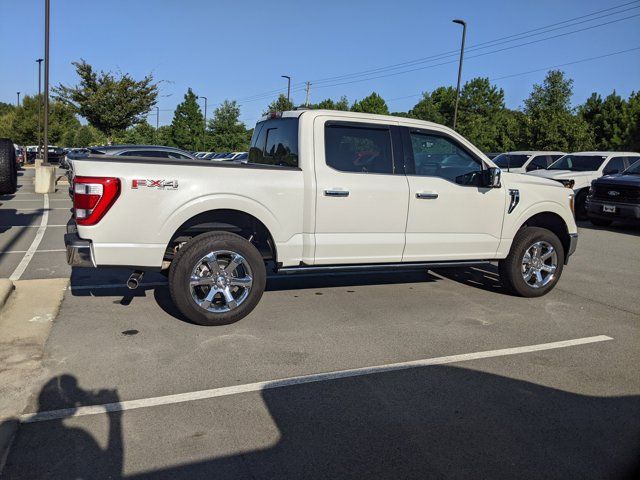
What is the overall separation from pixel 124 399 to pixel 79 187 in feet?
6.33

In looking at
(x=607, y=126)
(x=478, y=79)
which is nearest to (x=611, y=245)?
(x=607, y=126)

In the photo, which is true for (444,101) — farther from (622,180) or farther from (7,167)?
(7,167)

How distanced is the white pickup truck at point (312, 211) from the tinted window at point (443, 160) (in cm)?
1

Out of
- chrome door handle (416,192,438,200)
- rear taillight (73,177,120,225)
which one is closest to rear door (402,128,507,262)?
chrome door handle (416,192,438,200)

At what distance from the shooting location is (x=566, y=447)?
10.6ft

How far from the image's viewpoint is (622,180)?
13539 millimetres

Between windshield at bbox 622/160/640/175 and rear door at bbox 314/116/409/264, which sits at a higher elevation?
windshield at bbox 622/160/640/175

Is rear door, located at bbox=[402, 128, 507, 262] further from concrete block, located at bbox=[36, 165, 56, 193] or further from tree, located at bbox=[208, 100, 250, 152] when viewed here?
tree, located at bbox=[208, 100, 250, 152]

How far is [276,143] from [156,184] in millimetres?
1795

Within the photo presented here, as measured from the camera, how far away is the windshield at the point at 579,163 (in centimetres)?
1650

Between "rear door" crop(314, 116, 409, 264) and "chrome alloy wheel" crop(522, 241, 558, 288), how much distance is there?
1832 millimetres

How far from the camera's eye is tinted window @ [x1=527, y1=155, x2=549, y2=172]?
18880mm

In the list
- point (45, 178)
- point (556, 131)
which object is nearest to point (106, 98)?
point (45, 178)

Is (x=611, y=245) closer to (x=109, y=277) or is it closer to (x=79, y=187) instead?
(x=109, y=277)
